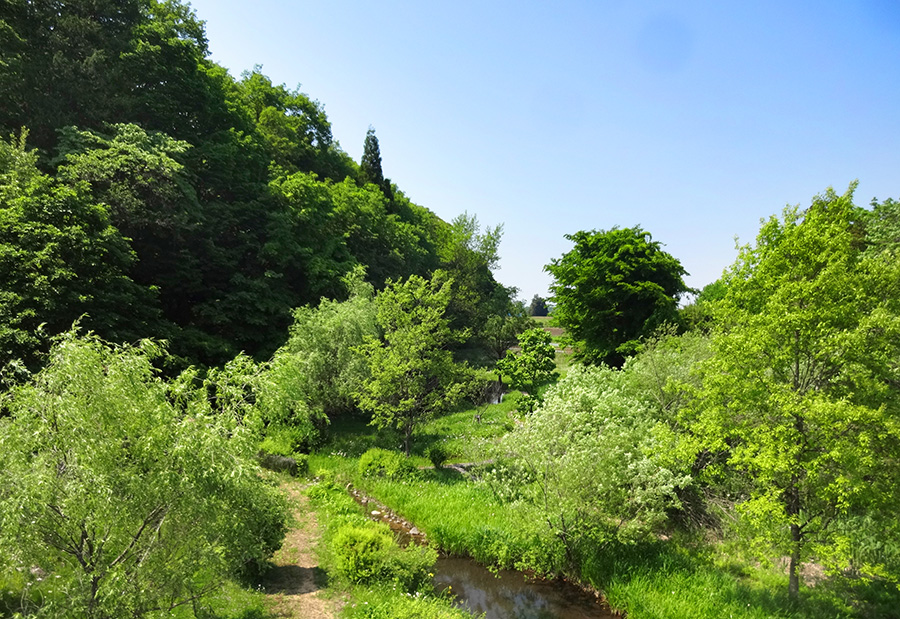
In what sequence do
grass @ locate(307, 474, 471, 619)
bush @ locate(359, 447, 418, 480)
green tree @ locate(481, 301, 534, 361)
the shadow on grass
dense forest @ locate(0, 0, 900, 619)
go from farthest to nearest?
green tree @ locate(481, 301, 534, 361), bush @ locate(359, 447, 418, 480), the shadow on grass, grass @ locate(307, 474, 471, 619), dense forest @ locate(0, 0, 900, 619)

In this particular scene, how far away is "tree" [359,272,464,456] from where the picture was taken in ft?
64.2

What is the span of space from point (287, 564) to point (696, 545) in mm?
12733

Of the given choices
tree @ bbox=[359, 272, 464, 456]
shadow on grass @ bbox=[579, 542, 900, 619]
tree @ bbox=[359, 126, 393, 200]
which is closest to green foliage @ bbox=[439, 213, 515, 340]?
tree @ bbox=[359, 126, 393, 200]

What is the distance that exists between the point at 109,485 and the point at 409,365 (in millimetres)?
14030

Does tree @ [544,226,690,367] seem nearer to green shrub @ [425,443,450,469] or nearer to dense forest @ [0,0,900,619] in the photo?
dense forest @ [0,0,900,619]

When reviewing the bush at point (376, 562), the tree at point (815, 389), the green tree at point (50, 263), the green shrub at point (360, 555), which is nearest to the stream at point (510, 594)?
the bush at point (376, 562)

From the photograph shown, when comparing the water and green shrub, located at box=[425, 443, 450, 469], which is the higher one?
green shrub, located at box=[425, 443, 450, 469]

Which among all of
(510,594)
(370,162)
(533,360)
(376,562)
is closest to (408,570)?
(376,562)

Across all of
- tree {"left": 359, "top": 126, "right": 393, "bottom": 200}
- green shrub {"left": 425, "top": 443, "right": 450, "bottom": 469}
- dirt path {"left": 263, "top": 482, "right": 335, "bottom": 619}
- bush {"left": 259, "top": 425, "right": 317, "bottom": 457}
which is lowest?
dirt path {"left": 263, "top": 482, "right": 335, "bottom": 619}

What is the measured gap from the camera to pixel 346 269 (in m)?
32.6

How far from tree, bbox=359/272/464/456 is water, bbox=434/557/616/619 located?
799 cm

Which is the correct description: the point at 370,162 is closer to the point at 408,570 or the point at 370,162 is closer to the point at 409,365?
the point at 409,365

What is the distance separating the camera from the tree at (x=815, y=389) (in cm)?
843

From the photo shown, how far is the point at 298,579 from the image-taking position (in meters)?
10.8
